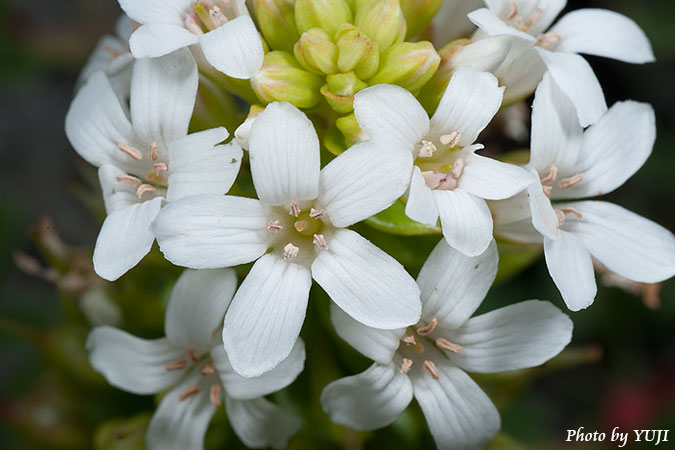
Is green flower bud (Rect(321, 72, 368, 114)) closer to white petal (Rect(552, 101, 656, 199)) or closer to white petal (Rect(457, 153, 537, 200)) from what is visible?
white petal (Rect(457, 153, 537, 200))

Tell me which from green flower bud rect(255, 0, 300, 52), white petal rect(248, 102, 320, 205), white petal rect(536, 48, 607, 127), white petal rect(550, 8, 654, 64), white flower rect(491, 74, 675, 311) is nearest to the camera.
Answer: white petal rect(248, 102, 320, 205)

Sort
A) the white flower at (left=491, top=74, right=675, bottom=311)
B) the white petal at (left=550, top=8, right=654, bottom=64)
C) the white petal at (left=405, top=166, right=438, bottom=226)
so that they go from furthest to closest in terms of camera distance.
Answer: the white petal at (left=550, top=8, right=654, bottom=64) < the white flower at (left=491, top=74, right=675, bottom=311) < the white petal at (left=405, top=166, right=438, bottom=226)

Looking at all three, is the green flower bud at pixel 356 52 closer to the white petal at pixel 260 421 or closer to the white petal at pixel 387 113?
the white petal at pixel 387 113

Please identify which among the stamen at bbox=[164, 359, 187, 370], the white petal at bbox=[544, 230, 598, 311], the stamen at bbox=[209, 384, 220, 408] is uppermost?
the white petal at bbox=[544, 230, 598, 311]

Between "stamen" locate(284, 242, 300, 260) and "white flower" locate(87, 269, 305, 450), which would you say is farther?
"white flower" locate(87, 269, 305, 450)

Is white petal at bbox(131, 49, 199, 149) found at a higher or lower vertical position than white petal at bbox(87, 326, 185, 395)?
higher

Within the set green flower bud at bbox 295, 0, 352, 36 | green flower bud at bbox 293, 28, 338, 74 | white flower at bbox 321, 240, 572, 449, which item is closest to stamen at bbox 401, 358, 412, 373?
white flower at bbox 321, 240, 572, 449
